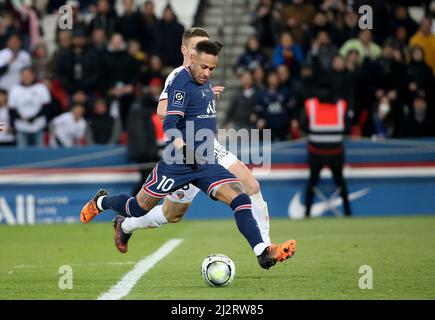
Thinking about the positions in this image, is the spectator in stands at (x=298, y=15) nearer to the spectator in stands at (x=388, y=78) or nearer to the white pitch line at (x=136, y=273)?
the spectator in stands at (x=388, y=78)

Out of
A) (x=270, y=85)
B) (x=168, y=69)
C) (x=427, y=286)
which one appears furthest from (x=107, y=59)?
(x=427, y=286)

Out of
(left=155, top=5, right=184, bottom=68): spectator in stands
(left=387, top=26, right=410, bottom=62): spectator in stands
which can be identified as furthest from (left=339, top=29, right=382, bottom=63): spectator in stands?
(left=155, top=5, right=184, bottom=68): spectator in stands

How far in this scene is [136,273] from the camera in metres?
10.0

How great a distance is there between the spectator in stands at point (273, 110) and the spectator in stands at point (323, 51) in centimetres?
112

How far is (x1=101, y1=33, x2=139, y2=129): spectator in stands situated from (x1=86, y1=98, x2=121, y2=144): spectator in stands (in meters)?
0.26

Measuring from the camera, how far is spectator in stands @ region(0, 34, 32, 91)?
19.1m

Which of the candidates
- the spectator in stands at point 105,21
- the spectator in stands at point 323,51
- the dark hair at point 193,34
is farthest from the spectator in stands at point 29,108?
the dark hair at point 193,34

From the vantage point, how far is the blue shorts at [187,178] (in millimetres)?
9508

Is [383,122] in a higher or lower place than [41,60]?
lower

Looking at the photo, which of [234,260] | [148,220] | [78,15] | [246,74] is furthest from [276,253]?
[78,15]

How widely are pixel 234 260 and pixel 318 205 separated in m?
7.17

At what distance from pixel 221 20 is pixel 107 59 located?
357cm

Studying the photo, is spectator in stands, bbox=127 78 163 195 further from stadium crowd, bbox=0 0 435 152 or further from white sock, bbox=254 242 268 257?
white sock, bbox=254 242 268 257

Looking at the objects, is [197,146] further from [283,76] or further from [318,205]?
[283,76]
